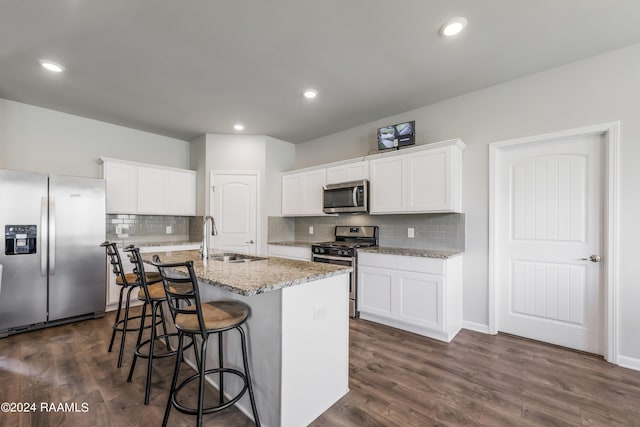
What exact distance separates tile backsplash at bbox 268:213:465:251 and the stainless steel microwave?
42cm

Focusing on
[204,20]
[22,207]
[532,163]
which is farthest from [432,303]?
[22,207]

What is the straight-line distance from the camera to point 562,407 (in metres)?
1.92

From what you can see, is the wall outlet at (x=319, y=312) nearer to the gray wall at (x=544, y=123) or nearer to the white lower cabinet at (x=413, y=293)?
the white lower cabinet at (x=413, y=293)

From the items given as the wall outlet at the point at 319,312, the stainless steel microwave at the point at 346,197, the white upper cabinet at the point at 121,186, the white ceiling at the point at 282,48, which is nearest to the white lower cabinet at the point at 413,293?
the stainless steel microwave at the point at 346,197

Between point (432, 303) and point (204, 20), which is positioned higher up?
point (204, 20)

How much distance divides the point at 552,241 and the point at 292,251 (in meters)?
3.14

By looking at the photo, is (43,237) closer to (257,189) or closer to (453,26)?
(257,189)

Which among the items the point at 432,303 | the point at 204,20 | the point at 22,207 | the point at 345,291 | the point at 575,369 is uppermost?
the point at 204,20

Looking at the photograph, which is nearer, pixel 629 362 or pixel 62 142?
pixel 629 362

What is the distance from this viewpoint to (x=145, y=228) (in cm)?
464

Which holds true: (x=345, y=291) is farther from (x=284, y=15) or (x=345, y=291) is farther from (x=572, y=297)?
(x=572, y=297)

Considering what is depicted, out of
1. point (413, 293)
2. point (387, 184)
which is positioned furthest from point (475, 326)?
point (387, 184)

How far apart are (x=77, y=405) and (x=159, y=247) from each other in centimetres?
250

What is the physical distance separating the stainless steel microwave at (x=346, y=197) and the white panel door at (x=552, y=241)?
5.02ft
